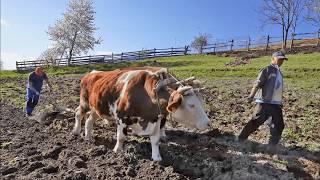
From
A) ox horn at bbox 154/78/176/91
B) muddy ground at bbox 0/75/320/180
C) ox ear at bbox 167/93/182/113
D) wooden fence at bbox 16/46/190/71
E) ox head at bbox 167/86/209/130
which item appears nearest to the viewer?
muddy ground at bbox 0/75/320/180

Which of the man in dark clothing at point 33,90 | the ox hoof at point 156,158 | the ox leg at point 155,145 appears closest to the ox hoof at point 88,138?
the ox leg at point 155,145

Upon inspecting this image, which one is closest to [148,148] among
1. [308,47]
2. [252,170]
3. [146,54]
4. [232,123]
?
[252,170]

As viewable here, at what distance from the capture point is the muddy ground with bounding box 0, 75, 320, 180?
7320 millimetres

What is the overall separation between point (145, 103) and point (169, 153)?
3.20 ft

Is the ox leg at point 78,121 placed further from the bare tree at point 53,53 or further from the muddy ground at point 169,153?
the bare tree at point 53,53

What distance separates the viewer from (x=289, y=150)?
9.22 meters

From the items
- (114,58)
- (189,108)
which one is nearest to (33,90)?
(189,108)

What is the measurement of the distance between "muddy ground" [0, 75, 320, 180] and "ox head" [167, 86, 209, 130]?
2.17 feet

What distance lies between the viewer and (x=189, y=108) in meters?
7.78

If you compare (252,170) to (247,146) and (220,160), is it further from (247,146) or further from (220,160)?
(247,146)

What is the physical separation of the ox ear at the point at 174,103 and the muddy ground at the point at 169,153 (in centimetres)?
85

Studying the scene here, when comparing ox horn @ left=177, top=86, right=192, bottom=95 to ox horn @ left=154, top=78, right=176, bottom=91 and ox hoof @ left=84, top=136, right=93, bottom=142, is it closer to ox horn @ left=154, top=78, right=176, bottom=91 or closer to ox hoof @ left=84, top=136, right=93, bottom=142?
ox horn @ left=154, top=78, right=176, bottom=91

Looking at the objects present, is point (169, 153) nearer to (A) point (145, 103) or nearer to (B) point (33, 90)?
(A) point (145, 103)

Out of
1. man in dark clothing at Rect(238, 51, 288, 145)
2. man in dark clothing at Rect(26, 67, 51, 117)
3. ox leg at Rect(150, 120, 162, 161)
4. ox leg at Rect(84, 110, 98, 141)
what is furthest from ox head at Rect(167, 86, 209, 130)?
man in dark clothing at Rect(26, 67, 51, 117)
